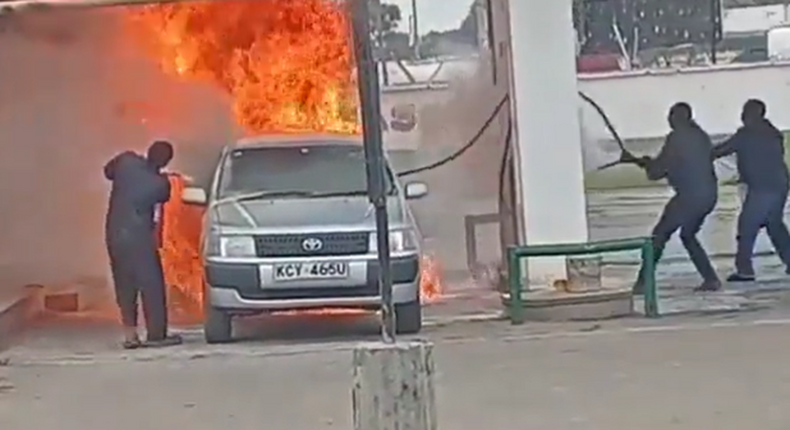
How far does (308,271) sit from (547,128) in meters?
2.72

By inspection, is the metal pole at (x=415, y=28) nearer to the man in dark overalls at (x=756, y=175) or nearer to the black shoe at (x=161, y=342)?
the man in dark overalls at (x=756, y=175)

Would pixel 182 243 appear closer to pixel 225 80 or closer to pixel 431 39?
pixel 225 80

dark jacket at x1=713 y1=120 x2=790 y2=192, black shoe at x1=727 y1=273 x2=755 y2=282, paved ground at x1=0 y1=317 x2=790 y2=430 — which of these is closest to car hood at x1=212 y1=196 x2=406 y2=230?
paved ground at x1=0 y1=317 x2=790 y2=430

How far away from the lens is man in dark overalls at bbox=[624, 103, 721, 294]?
46.9 ft

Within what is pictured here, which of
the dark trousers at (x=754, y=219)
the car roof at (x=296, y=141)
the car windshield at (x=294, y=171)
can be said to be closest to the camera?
the car windshield at (x=294, y=171)

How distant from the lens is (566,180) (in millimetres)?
14125

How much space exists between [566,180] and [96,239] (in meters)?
4.91

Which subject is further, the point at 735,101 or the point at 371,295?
the point at 735,101

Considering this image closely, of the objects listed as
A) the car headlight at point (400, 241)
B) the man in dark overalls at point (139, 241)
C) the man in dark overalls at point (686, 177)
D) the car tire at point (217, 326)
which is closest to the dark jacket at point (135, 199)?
the man in dark overalls at point (139, 241)

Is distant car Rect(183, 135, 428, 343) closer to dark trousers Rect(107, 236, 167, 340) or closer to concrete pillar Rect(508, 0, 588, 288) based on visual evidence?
dark trousers Rect(107, 236, 167, 340)

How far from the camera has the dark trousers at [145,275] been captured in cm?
1279

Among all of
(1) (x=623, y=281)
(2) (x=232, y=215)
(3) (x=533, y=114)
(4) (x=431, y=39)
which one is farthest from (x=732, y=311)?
(4) (x=431, y=39)

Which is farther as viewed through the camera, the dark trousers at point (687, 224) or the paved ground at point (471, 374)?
the dark trousers at point (687, 224)

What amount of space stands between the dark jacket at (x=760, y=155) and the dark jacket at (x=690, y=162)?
0.59 metres
